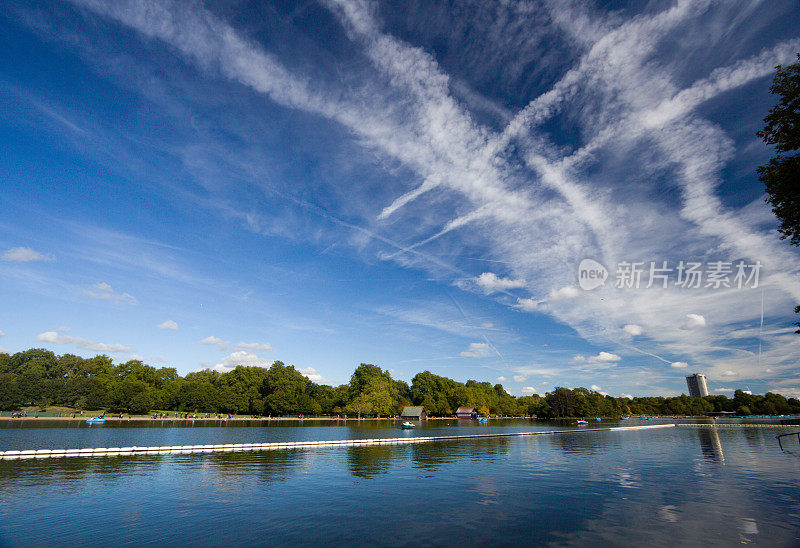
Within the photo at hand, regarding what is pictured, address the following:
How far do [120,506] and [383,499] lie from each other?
16.5 meters

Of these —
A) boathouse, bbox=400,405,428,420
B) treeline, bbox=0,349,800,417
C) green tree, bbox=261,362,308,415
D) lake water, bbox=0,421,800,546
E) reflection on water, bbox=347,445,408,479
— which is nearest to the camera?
lake water, bbox=0,421,800,546

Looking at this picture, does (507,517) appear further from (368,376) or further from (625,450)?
Answer: (368,376)

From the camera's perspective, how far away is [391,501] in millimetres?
25734

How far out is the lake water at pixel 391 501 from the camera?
18922 millimetres

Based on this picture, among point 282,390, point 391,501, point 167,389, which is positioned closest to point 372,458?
point 391,501

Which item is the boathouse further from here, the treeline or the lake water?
the lake water

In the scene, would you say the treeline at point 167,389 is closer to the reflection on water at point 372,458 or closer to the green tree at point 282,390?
the green tree at point 282,390

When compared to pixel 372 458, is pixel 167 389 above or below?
above

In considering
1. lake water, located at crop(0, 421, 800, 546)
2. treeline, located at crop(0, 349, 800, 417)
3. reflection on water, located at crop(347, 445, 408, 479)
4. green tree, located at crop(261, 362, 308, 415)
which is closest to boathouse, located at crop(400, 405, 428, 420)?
treeline, located at crop(0, 349, 800, 417)

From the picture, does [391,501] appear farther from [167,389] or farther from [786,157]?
[167,389]

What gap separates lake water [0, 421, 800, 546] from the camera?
18922mm

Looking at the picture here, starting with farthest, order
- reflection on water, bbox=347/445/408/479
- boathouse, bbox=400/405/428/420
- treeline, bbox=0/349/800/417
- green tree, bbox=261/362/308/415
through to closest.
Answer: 1. boathouse, bbox=400/405/428/420
2. green tree, bbox=261/362/308/415
3. treeline, bbox=0/349/800/417
4. reflection on water, bbox=347/445/408/479

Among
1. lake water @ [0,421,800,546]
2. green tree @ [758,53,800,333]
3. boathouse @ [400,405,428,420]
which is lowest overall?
lake water @ [0,421,800,546]

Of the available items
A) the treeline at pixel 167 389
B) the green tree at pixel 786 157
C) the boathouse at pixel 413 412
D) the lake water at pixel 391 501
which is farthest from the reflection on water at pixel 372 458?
the boathouse at pixel 413 412
